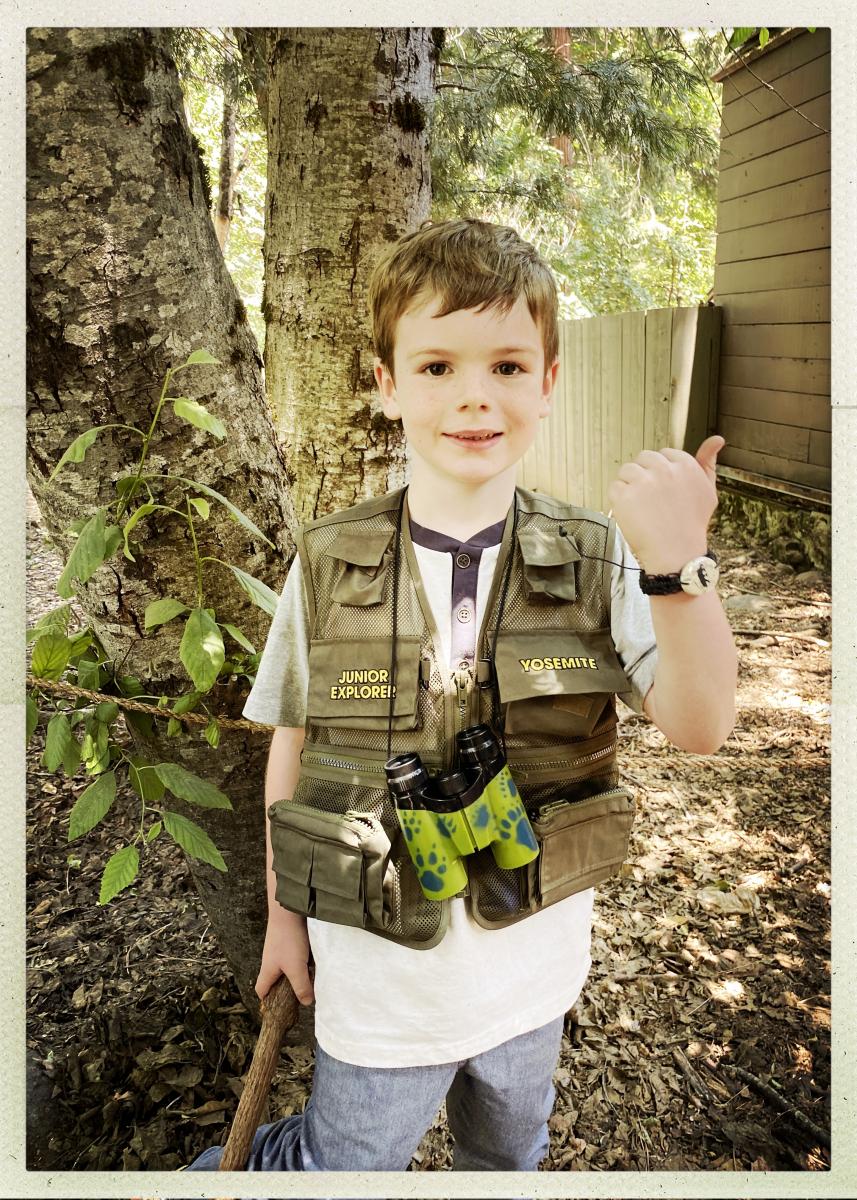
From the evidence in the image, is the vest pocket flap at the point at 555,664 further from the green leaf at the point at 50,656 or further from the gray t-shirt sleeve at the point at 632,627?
the green leaf at the point at 50,656

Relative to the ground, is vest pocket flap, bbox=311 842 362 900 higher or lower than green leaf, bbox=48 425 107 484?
lower

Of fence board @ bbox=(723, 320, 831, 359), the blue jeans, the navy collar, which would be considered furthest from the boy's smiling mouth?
the blue jeans

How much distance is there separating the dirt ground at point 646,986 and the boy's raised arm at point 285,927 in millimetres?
363

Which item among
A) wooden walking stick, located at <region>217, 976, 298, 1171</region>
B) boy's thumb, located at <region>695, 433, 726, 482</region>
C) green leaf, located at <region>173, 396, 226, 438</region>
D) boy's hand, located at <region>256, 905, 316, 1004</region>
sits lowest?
wooden walking stick, located at <region>217, 976, 298, 1171</region>

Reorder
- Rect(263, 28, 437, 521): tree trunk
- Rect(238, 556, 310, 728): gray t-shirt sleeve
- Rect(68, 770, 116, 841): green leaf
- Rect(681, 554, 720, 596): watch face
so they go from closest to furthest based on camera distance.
Answer: Rect(681, 554, 720, 596): watch face, Rect(238, 556, 310, 728): gray t-shirt sleeve, Rect(68, 770, 116, 841): green leaf, Rect(263, 28, 437, 521): tree trunk

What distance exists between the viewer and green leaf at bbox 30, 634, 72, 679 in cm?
121

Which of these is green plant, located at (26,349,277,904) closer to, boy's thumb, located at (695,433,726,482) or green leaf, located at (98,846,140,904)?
green leaf, located at (98,846,140,904)

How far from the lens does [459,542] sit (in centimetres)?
105

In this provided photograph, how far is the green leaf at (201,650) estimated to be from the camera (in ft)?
3.76

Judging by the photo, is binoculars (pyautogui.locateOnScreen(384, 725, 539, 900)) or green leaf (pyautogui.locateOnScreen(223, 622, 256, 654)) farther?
green leaf (pyautogui.locateOnScreen(223, 622, 256, 654))

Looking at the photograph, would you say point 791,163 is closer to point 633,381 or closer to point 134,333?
point 633,381

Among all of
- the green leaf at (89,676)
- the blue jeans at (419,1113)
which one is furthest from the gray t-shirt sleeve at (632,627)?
the green leaf at (89,676)

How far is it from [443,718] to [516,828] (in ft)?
0.54
